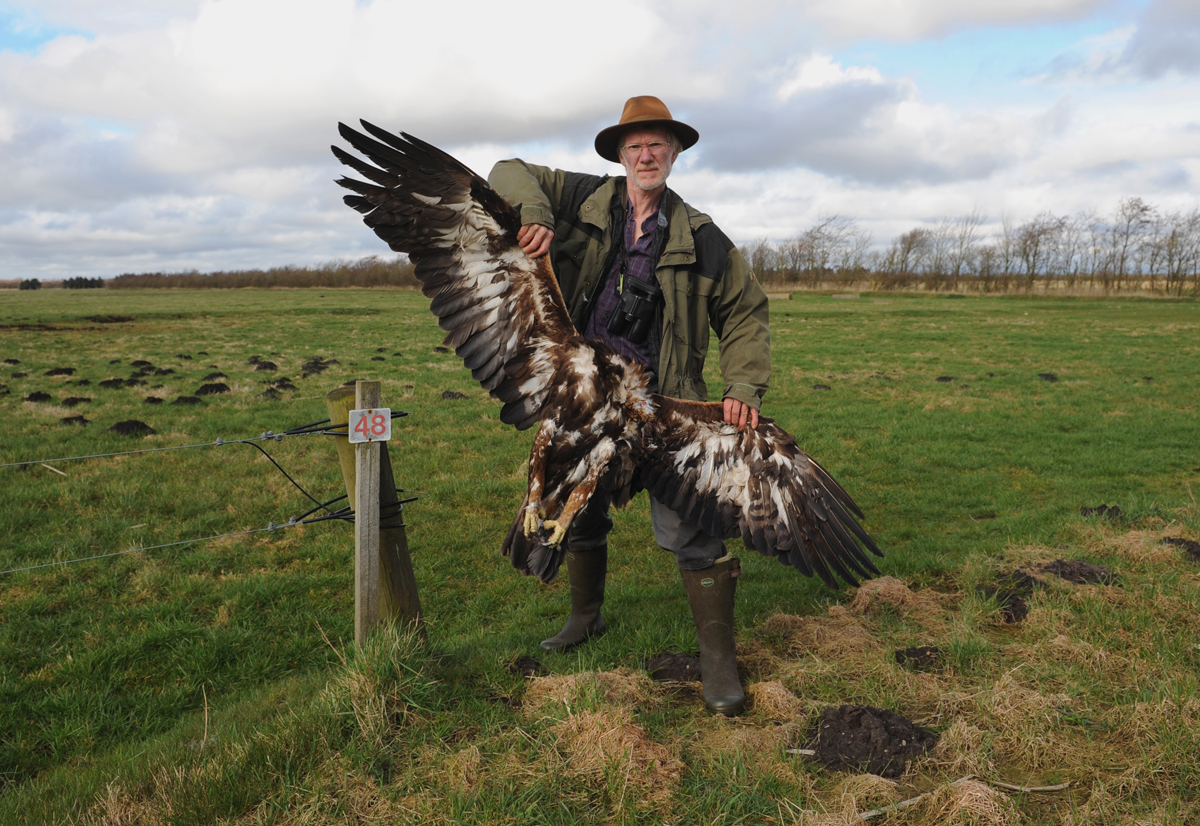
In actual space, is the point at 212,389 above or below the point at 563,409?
below

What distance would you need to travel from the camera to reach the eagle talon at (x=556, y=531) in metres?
3.65

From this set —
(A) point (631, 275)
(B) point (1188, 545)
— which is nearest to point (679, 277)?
(A) point (631, 275)

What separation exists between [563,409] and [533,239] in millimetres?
880

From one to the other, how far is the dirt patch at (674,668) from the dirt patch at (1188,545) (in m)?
3.99

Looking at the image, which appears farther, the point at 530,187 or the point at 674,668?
the point at 674,668

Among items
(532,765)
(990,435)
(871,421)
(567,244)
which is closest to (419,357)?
(871,421)

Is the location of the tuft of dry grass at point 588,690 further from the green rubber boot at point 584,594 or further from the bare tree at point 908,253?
the bare tree at point 908,253

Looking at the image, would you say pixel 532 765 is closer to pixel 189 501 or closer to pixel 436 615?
pixel 436 615

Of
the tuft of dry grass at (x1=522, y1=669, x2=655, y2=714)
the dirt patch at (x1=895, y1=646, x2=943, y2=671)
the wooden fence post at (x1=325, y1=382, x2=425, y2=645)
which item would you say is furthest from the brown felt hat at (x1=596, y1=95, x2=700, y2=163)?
the dirt patch at (x1=895, y1=646, x2=943, y2=671)

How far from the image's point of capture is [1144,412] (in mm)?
12094

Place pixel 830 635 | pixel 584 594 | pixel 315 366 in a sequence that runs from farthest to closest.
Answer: pixel 315 366 → pixel 584 594 → pixel 830 635

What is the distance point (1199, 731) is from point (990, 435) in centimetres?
836

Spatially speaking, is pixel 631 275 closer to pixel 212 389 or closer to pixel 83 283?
pixel 212 389

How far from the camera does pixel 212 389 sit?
42.2 ft
